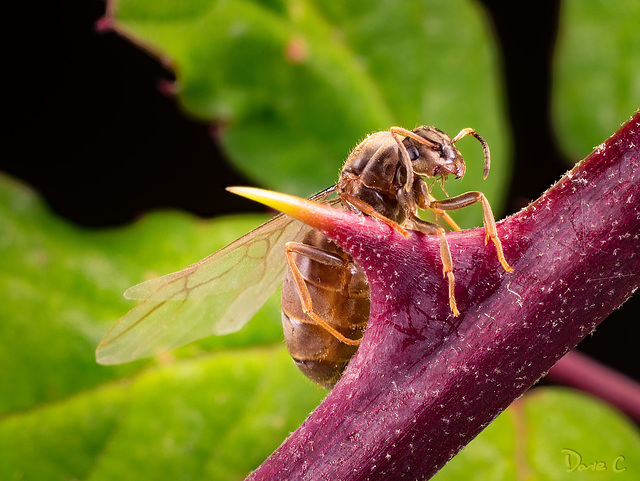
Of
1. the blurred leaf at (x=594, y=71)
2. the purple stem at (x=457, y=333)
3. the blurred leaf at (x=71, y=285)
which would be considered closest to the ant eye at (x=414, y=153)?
the purple stem at (x=457, y=333)

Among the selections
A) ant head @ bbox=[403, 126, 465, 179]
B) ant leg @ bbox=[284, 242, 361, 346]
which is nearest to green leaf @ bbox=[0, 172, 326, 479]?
ant leg @ bbox=[284, 242, 361, 346]

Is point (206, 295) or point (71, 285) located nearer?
point (206, 295)

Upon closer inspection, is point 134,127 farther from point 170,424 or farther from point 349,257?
point 349,257

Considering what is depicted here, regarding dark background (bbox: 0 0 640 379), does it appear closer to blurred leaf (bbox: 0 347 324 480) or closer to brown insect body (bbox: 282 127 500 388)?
blurred leaf (bbox: 0 347 324 480)

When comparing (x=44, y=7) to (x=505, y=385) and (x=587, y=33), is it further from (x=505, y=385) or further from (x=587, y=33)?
(x=505, y=385)

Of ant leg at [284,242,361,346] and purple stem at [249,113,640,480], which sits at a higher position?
purple stem at [249,113,640,480]

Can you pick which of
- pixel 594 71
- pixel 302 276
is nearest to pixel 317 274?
pixel 302 276
